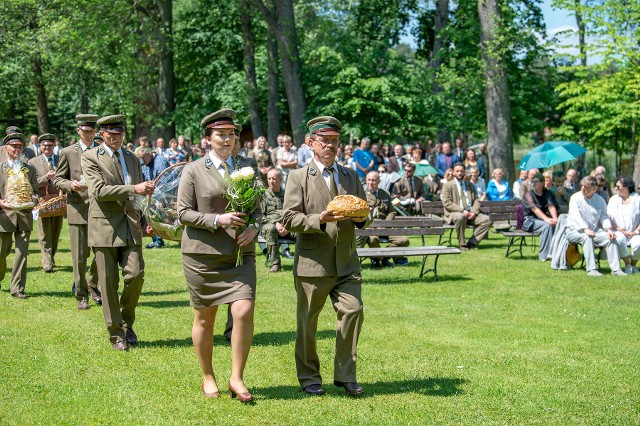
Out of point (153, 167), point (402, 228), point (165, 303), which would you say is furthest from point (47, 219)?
point (402, 228)

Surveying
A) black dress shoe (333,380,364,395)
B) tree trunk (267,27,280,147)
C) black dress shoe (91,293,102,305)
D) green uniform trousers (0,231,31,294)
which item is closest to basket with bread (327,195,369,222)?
black dress shoe (333,380,364,395)

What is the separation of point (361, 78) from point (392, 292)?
19444 mm

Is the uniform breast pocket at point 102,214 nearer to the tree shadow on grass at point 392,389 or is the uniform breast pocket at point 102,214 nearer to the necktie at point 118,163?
the necktie at point 118,163

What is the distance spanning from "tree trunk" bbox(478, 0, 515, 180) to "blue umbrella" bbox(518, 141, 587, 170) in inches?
156

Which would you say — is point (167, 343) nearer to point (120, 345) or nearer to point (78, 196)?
point (120, 345)

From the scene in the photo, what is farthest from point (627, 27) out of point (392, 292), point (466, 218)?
point (392, 292)

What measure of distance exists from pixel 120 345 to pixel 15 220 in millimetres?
4351

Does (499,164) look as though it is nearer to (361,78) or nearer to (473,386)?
(361,78)

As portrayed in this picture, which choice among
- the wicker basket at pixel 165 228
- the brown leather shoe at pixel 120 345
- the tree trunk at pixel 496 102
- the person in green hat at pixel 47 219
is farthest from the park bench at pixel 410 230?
the tree trunk at pixel 496 102

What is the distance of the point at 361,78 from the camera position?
32.3 m

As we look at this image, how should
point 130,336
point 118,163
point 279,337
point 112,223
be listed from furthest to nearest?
point 279,337, point 130,336, point 118,163, point 112,223

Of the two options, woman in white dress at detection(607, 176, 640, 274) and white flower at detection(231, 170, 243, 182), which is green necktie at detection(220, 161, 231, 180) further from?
woman in white dress at detection(607, 176, 640, 274)

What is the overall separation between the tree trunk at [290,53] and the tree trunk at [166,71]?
4.30 metres

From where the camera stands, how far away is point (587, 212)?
16.2m
